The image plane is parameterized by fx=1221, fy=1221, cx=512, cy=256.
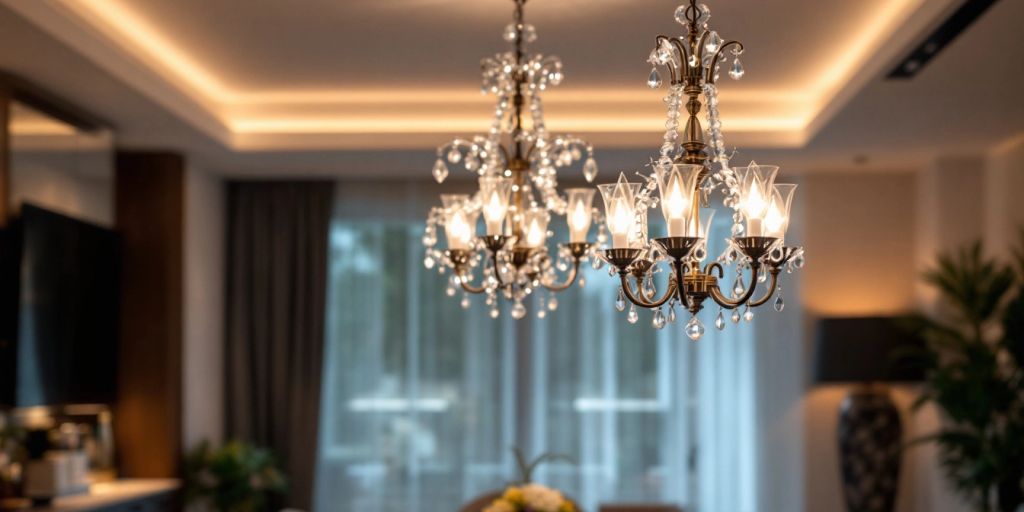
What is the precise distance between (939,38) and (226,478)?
4.62m

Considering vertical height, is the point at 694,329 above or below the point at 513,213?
below

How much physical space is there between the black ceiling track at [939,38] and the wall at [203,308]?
4.21 metres

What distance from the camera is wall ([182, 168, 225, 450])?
7.35 m

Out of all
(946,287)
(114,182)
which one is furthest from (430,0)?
(946,287)

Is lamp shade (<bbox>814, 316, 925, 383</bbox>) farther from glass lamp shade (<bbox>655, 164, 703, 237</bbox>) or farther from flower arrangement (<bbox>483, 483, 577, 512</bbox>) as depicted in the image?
glass lamp shade (<bbox>655, 164, 703, 237</bbox>)

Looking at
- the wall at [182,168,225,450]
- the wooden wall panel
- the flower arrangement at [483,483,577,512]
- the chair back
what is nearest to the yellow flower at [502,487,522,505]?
the flower arrangement at [483,483,577,512]

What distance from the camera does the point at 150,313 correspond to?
275 inches

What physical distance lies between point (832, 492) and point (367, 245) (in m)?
3.42

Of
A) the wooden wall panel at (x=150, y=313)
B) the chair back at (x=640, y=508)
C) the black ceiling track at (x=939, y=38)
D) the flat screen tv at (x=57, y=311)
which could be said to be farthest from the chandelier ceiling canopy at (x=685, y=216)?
the wooden wall panel at (x=150, y=313)

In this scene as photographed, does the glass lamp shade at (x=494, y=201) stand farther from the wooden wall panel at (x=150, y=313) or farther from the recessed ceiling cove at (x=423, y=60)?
the wooden wall panel at (x=150, y=313)

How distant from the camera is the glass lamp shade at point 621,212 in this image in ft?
9.95

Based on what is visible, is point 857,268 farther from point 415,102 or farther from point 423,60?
point 423,60

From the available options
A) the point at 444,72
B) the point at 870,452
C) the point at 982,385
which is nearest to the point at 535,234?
the point at 444,72

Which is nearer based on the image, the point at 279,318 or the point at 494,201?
the point at 494,201
